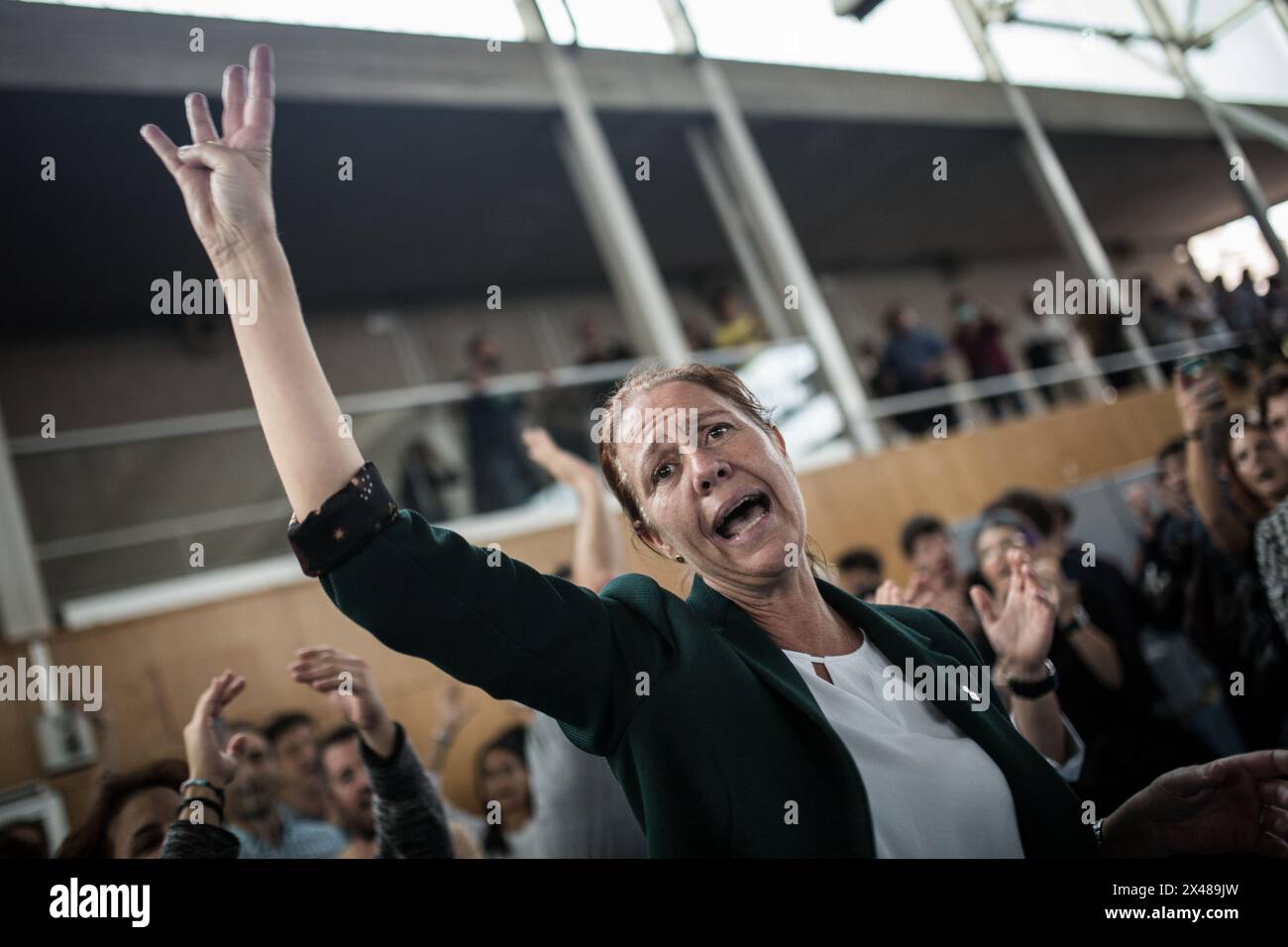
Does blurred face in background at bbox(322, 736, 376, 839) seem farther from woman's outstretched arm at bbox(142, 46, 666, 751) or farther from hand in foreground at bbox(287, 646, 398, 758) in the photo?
woman's outstretched arm at bbox(142, 46, 666, 751)

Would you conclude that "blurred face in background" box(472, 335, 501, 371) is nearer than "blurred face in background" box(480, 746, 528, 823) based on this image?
No

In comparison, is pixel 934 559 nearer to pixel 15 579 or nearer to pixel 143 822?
pixel 143 822

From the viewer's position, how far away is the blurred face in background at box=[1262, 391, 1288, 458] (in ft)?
5.25

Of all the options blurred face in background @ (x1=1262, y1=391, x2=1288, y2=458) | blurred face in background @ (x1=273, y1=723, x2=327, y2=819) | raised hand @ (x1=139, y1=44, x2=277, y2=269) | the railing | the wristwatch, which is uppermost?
the railing

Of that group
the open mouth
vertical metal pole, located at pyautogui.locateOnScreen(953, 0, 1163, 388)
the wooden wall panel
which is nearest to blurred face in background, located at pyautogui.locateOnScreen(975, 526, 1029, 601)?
the wooden wall panel

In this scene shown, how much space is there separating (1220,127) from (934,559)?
1764mm

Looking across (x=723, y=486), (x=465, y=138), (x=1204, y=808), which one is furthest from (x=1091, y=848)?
(x=465, y=138)

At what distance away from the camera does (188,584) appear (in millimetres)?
3336

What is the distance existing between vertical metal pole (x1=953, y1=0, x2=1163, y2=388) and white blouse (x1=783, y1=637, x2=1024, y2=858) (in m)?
3.24

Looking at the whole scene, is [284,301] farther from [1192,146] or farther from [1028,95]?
[1028,95]

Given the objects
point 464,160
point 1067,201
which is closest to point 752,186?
point 464,160

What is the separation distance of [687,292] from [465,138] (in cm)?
390

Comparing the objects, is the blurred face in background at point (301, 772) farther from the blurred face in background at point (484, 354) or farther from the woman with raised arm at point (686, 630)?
the blurred face in background at point (484, 354)
